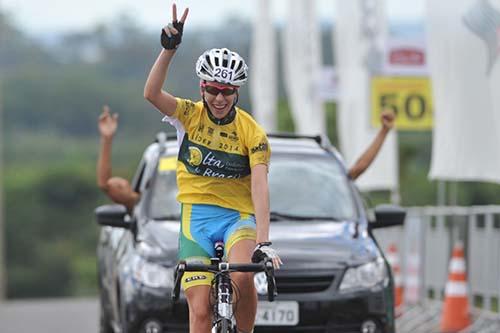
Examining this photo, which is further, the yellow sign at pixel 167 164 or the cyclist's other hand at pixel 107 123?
the cyclist's other hand at pixel 107 123

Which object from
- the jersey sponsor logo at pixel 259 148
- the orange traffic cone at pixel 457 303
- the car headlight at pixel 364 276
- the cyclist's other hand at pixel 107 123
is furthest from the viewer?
the orange traffic cone at pixel 457 303

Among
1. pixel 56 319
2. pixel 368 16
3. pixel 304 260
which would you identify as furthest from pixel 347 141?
pixel 304 260

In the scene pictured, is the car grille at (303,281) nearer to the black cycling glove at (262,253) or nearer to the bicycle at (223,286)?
the bicycle at (223,286)

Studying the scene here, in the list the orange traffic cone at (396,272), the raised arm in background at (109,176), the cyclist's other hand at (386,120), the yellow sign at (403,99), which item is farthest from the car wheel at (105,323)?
the yellow sign at (403,99)

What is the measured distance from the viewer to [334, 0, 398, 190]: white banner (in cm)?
2384

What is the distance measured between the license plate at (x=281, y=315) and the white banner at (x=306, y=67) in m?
19.4

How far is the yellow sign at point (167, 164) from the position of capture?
12.8 metres

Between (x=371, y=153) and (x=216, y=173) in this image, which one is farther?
(x=371, y=153)

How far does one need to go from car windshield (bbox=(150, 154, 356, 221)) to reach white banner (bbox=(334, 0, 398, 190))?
1034cm

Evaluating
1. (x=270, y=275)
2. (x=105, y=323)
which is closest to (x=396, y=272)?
(x=105, y=323)

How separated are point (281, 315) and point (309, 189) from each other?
1613 mm

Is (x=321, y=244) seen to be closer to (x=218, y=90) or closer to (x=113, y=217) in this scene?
(x=113, y=217)

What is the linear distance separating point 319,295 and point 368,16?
13.5 m

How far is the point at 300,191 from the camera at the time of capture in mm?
12711
